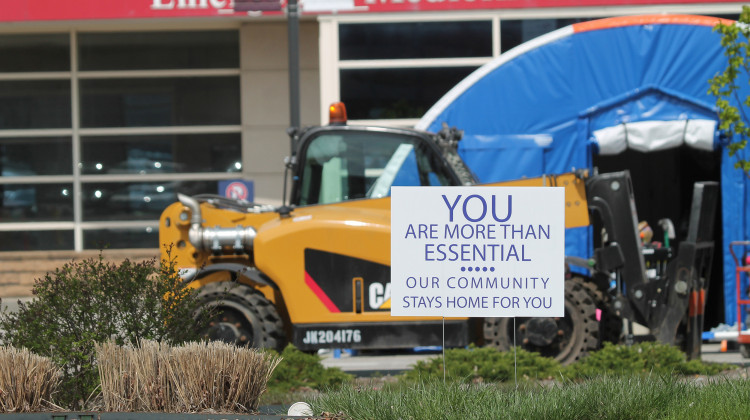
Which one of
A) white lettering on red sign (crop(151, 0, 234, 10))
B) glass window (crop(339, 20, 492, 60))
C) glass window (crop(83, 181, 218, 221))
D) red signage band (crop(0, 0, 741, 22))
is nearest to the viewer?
red signage band (crop(0, 0, 741, 22))

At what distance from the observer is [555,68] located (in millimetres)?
14133

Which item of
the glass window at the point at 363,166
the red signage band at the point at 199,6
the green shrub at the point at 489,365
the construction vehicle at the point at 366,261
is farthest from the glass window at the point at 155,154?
the green shrub at the point at 489,365

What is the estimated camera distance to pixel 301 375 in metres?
9.19

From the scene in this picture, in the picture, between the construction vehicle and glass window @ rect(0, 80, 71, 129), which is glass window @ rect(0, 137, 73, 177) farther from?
the construction vehicle

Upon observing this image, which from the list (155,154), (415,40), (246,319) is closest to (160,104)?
(155,154)

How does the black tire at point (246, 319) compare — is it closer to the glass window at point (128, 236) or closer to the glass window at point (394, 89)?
the glass window at point (394, 89)

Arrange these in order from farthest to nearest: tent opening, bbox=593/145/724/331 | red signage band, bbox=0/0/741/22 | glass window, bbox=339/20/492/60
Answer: glass window, bbox=339/20/492/60 < red signage band, bbox=0/0/741/22 < tent opening, bbox=593/145/724/331

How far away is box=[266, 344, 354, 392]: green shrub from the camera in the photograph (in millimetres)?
9000

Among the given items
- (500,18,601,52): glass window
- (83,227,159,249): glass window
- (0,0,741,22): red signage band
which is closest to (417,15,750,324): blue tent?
(500,18,601,52): glass window

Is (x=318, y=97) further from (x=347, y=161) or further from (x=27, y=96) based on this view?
(x=347, y=161)

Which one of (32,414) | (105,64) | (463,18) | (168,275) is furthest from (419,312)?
(105,64)

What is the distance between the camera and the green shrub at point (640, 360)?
29.8 ft

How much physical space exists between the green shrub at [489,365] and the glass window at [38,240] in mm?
12276

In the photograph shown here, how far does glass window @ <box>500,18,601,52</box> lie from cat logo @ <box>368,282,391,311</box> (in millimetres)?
8121
